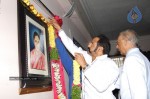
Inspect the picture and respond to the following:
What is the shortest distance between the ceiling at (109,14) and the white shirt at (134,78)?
1.67m

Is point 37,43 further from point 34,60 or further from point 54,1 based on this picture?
point 54,1

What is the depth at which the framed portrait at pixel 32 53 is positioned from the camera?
175 cm

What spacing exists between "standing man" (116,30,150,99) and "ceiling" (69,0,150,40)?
1.41 meters

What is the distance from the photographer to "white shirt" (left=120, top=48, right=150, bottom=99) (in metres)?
2.03

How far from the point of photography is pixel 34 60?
1.96 metres

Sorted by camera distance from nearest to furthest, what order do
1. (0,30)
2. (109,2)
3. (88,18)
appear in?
(0,30)
(109,2)
(88,18)

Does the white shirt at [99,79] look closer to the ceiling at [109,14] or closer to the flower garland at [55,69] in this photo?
the flower garland at [55,69]

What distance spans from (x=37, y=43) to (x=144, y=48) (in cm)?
539

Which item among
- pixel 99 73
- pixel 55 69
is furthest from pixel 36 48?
pixel 99 73

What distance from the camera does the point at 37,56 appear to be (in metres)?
2.05

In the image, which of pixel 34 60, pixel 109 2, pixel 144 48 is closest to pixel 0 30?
pixel 34 60

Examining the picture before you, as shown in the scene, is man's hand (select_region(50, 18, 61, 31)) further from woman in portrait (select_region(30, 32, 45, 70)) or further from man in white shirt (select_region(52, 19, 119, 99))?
woman in portrait (select_region(30, 32, 45, 70))

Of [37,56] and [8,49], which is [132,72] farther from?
[8,49]

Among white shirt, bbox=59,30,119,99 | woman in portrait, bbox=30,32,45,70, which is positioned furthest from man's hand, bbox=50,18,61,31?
white shirt, bbox=59,30,119,99
